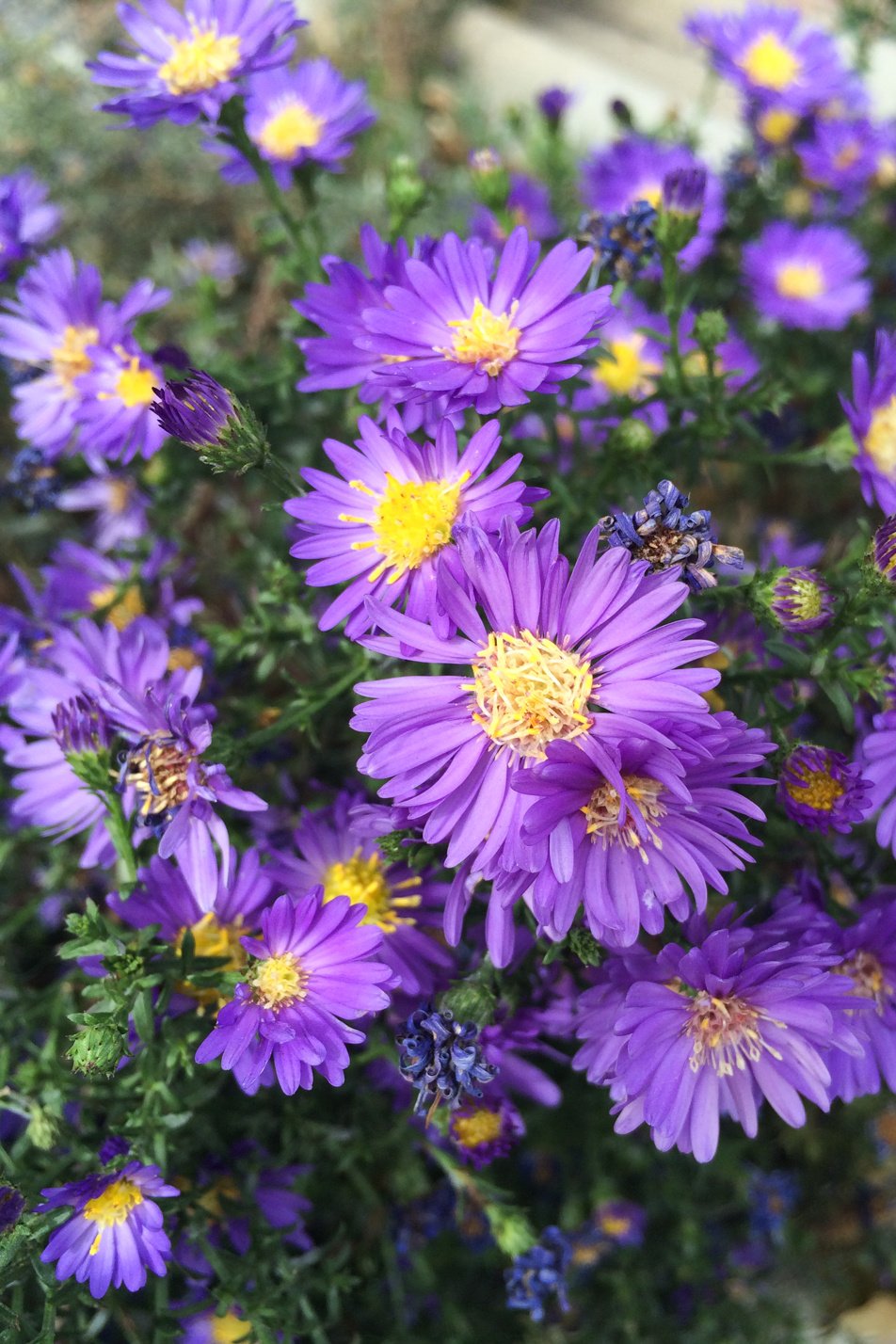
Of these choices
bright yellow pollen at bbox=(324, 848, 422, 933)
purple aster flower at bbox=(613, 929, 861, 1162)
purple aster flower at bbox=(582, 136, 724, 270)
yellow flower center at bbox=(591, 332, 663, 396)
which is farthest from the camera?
purple aster flower at bbox=(582, 136, 724, 270)

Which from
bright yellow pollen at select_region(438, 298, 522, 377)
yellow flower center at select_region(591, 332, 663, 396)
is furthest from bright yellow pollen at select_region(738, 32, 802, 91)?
bright yellow pollen at select_region(438, 298, 522, 377)

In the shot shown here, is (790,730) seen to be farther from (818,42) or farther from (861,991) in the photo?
(818,42)

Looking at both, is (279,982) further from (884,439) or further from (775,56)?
(775,56)

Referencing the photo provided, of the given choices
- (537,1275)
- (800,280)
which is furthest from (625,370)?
(537,1275)

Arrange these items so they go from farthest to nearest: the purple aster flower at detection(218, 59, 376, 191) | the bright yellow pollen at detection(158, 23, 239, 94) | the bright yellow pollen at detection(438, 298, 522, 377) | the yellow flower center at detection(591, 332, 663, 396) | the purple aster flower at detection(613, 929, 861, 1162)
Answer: the yellow flower center at detection(591, 332, 663, 396), the purple aster flower at detection(218, 59, 376, 191), the bright yellow pollen at detection(158, 23, 239, 94), the bright yellow pollen at detection(438, 298, 522, 377), the purple aster flower at detection(613, 929, 861, 1162)

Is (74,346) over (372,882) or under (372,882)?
over

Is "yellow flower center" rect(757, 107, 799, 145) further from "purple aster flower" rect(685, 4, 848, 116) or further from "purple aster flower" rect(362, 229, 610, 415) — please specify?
"purple aster flower" rect(362, 229, 610, 415)

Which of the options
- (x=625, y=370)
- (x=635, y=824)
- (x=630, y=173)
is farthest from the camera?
(x=630, y=173)
